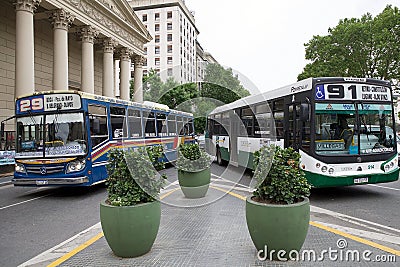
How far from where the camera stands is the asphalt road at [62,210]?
5.91m

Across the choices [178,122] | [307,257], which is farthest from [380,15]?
[307,257]

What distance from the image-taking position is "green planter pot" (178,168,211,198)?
29.1ft

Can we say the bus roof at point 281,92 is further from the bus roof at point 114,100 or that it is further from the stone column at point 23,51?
the stone column at point 23,51

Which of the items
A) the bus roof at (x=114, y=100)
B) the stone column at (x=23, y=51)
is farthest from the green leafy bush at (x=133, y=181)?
the stone column at (x=23, y=51)

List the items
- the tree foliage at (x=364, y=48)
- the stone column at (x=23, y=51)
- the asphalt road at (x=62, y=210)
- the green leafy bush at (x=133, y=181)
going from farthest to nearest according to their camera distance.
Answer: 1. the tree foliage at (x=364, y=48)
2. the stone column at (x=23, y=51)
3. the asphalt road at (x=62, y=210)
4. the green leafy bush at (x=133, y=181)

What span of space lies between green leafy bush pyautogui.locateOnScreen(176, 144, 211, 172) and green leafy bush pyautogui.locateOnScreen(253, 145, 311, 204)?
4216 mm

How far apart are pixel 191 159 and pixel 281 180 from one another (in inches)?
184

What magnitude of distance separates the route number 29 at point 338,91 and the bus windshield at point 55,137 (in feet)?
23.0

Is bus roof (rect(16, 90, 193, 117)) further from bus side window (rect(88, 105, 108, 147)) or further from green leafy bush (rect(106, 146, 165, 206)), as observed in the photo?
green leafy bush (rect(106, 146, 165, 206))

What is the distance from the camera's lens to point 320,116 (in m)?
8.55

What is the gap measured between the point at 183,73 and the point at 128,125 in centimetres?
496

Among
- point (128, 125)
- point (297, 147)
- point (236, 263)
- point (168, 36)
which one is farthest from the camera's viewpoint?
point (168, 36)

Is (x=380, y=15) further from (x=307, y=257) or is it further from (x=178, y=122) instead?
(x=307, y=257)

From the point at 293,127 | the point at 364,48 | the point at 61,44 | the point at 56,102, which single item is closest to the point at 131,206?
the point at 293,127
